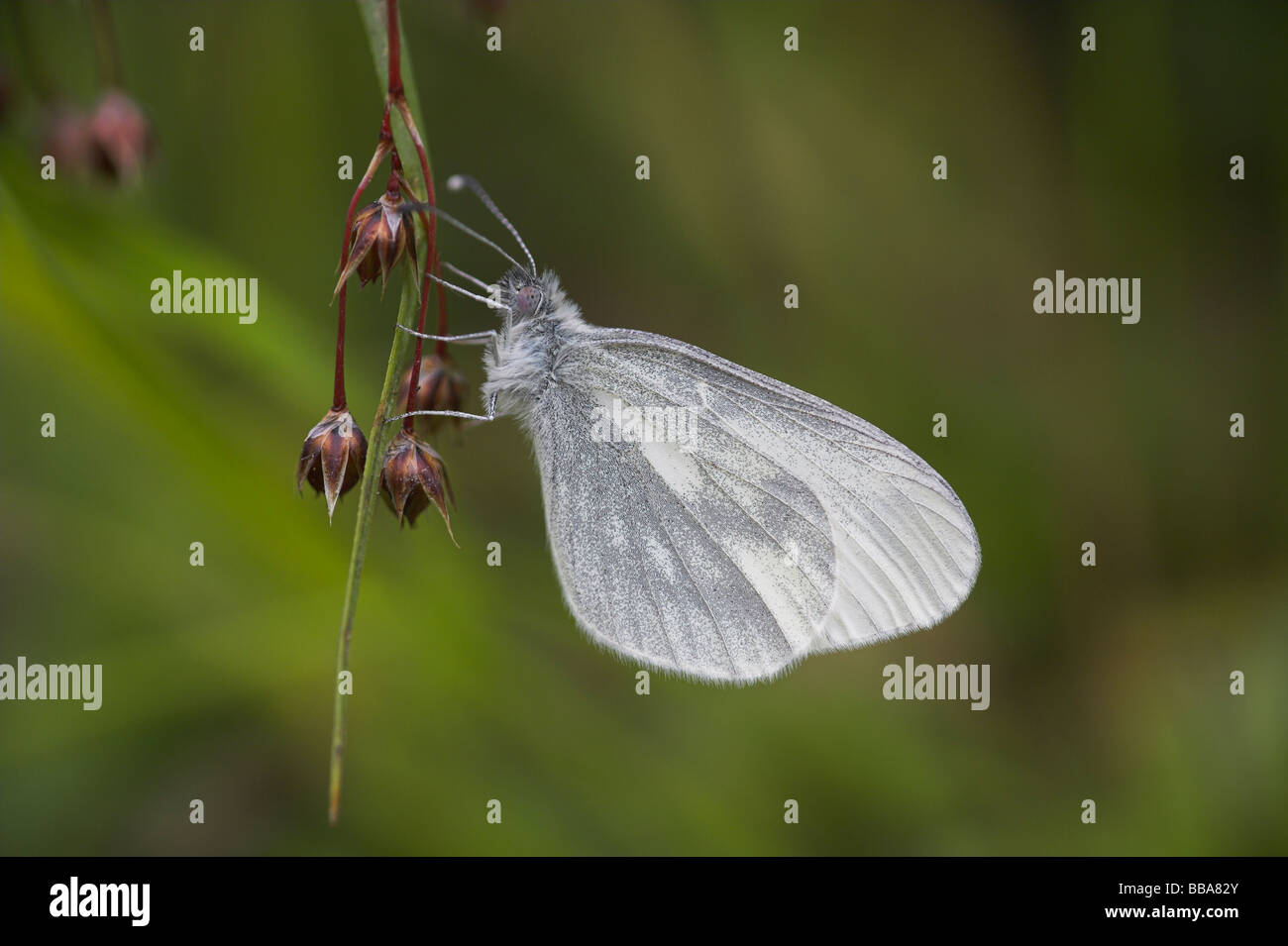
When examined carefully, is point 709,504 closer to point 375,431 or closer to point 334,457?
point 334,457

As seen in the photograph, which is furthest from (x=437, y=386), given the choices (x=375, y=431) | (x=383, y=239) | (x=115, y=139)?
(x=115, y=139)

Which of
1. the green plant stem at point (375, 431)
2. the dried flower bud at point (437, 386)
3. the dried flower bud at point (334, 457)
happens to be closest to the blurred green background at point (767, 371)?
the dried flower bud at point (437, 386)

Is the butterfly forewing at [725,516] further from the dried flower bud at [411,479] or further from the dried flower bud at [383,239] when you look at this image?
the dried flower bud at [383,239]

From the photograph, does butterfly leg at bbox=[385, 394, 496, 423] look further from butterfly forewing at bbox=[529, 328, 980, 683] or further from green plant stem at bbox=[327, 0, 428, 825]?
butterfly forewing at bbox=[529, 328, 980, 683]

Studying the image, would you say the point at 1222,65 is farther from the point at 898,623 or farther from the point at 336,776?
the point at 336,776

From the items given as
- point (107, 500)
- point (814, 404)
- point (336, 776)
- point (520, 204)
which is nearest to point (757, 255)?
point (520, 204)

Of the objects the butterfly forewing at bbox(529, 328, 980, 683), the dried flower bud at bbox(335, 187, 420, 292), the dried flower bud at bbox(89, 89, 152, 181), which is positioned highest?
the dried flower bud at bbox(89, 89, 152, 181)

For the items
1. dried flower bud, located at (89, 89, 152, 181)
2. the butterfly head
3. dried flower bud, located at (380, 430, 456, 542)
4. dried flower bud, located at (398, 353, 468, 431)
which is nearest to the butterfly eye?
the butterfly head

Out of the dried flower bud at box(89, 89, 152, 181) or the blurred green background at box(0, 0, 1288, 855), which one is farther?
the blurred green background at box(0, 0, 1288, 855)
